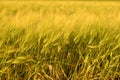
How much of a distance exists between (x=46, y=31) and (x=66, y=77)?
0.93 feet

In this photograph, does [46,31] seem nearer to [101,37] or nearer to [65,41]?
[65,41]

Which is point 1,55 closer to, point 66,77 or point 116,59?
point 66,77

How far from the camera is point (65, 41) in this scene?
1.26 meters

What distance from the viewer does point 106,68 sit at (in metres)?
1.21

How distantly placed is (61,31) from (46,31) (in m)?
0.09

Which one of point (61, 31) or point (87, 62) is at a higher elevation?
point (61, 31)

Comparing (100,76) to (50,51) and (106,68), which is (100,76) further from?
(50,51)

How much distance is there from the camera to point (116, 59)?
48.6 inches

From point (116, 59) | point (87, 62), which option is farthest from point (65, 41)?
point (116, 59)

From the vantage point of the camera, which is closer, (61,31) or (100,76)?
(100,76)

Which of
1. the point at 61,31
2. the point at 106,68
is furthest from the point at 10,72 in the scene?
the point at 106,68

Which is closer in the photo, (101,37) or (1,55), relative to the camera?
(1,55)

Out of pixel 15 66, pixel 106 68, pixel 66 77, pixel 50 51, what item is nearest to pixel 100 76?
pixel 106 68

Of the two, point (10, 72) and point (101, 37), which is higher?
point (101, 37)
